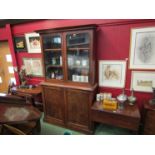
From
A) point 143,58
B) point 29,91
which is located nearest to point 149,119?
point 143,58

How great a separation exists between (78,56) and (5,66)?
2.87 meters

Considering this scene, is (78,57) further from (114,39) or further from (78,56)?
(114,39)

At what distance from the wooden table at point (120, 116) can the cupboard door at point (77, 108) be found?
170 millimetres

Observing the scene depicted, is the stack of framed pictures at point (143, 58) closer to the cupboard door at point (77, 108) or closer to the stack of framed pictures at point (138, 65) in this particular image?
the stack of framed pictures at point (138, 65)

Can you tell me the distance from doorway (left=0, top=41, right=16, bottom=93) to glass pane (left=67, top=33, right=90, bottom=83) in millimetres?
2415

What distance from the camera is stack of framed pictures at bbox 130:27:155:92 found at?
1.92m

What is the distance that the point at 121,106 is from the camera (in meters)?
2.00

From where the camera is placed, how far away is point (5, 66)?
3.78m

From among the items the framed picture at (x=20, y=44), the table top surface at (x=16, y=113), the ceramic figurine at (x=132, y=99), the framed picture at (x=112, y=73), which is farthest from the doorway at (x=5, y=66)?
the ceramic figurine at (x=132, y=99)

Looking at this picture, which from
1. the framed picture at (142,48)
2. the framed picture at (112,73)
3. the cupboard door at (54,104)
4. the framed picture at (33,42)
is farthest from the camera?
the framed picture at (33,42)

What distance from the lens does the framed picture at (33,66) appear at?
2.97 metres
